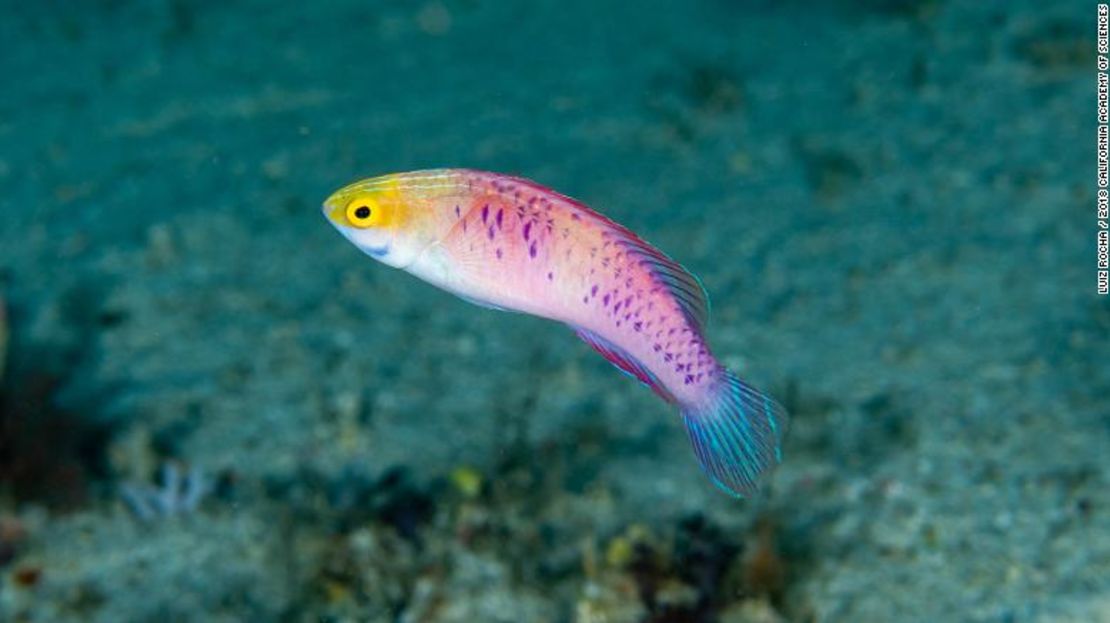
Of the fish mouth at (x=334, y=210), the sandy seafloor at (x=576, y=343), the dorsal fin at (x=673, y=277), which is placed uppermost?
the sandy seafloor at (x=576, y=343)

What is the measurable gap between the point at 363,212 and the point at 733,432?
41.4 inches

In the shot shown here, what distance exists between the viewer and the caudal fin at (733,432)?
2414 millimetres

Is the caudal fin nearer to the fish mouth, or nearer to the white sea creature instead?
the fish mouth

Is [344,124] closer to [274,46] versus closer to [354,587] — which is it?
[274,46]

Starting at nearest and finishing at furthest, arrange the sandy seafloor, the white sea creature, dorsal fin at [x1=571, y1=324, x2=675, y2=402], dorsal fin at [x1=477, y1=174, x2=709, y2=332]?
dorsal fin at [x1=477, y1=174, x2=709, y2=332] → dorsal fin at [x1=571, y1=324, x2=675, y2=402] → the sandy seafloor → the white sea creature

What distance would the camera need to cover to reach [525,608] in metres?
4.12

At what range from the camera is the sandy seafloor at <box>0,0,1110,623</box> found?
4.29 meters

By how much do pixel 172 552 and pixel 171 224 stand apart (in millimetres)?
3888

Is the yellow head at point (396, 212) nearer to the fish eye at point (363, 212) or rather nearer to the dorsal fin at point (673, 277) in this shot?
the fish eye at point (363, 212)

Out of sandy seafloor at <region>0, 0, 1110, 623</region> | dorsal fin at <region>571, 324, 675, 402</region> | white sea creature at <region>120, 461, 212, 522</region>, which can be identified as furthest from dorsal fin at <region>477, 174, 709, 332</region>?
white sea creature at <region>120, 461, 212, 522</region>

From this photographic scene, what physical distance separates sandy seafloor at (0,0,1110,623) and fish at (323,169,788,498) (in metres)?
1.98

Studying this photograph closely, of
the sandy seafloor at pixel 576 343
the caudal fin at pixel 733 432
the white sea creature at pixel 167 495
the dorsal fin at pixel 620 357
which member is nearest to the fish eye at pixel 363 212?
the dorsal fin at pixel 620 357

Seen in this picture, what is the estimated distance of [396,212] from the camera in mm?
2240

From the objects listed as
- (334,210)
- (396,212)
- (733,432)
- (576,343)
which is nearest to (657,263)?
(733,432)
